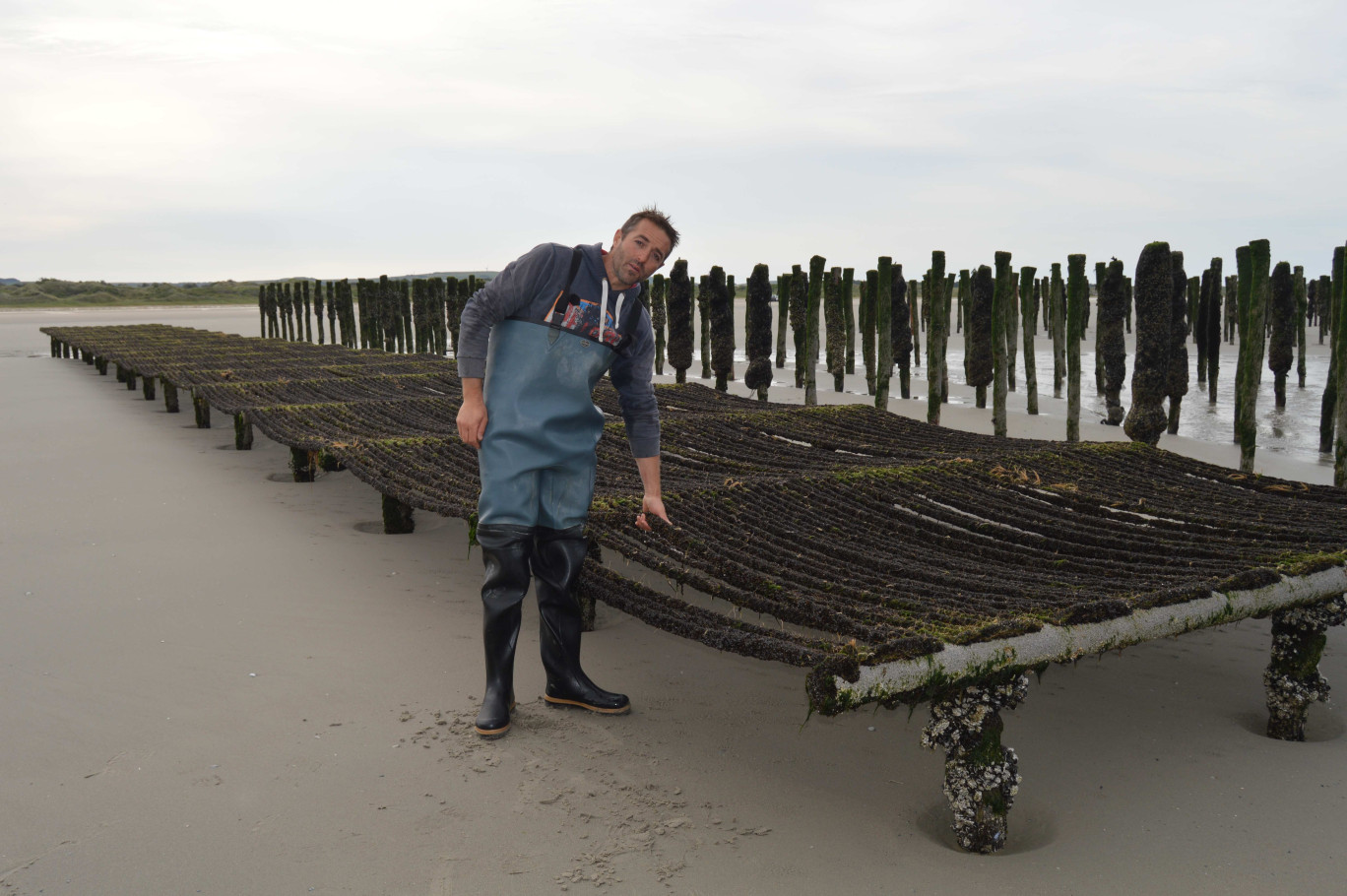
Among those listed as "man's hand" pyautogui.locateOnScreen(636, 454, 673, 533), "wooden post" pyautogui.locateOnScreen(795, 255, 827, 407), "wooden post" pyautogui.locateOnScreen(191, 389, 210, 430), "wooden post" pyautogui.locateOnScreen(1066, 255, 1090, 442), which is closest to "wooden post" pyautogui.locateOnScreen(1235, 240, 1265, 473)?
"wooden post" pyautogui.locateOnScreen(1066, 255, 1090, 442)

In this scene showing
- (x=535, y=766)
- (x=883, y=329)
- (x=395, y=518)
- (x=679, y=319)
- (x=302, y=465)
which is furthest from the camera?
(x=679, y=319)

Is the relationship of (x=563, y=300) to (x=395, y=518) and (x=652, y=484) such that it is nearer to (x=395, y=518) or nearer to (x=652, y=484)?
(x=652, y=484)

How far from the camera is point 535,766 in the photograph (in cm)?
302

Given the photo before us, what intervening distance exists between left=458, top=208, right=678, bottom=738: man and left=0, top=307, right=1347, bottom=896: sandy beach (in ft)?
1.52

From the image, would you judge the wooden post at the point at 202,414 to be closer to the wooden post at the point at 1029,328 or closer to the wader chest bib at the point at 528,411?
the wader chest bib at the point at 528,411

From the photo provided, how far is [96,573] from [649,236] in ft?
11.3

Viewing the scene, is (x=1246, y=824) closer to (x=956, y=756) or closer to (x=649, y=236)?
(x=956, y=756)

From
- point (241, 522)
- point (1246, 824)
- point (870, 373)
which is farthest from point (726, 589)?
point (870, 373)

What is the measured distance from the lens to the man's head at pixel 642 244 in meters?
3.17

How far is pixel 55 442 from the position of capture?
935cm

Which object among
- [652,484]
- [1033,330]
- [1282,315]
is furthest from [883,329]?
[652,484]

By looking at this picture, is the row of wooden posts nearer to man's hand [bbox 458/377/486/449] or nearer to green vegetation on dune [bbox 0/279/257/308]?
man's hand [bbox 458/377/486/449]

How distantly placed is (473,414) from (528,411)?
165 mm

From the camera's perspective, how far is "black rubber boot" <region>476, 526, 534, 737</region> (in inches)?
126
